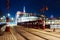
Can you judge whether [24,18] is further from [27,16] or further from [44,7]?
[44,7]

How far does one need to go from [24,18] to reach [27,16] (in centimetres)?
848

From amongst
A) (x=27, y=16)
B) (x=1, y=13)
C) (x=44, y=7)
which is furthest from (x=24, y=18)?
(x=44, y=7)

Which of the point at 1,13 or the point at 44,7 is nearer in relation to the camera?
the point at 44,7

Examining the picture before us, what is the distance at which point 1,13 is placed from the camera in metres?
115

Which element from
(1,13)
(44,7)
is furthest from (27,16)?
(44,7)

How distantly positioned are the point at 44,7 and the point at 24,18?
7588cm

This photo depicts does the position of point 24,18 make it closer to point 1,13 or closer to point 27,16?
point 27,16

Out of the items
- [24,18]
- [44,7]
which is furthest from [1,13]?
[44,7]

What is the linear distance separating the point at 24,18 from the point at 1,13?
1893 centimetres

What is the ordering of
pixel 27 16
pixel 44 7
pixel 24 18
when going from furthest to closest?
pixel 27 16
pixel 24 18
pixel 44 7

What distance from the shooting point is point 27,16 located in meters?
118

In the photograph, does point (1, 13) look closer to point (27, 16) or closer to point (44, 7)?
point (27, 16)

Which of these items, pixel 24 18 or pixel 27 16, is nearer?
pixel 24 18

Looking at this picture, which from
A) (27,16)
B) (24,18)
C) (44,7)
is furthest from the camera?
(27,16)
